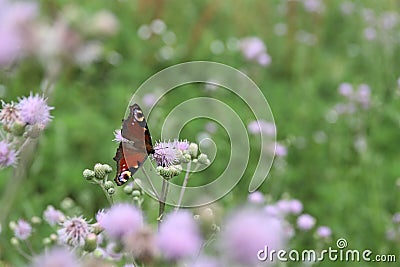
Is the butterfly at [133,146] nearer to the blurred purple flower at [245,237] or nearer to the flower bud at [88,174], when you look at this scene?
the flower bud at [88,174]

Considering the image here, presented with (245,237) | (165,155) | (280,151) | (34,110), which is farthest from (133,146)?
(280,151)

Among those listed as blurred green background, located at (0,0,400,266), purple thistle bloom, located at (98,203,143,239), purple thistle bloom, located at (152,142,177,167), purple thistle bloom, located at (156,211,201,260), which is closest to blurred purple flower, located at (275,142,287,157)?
blurred green background, located at (0,0,400,266)

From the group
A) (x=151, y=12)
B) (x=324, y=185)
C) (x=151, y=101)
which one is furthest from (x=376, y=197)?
(x=151, y=12)

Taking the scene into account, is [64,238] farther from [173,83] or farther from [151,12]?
[151,12]

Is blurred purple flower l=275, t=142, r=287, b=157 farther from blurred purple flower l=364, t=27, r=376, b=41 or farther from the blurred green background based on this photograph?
blurred purple flower l=364, t=27, r=376, b=41

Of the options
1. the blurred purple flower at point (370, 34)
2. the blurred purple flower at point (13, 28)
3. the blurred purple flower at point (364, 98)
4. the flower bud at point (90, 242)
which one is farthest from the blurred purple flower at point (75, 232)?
the blurred purple flower at point (370, 34)

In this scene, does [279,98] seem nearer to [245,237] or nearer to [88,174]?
[88,174]
